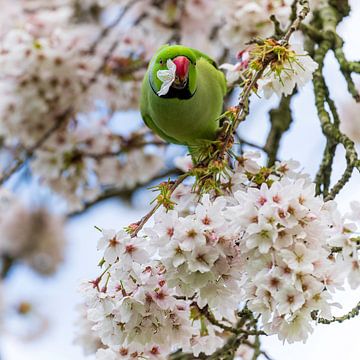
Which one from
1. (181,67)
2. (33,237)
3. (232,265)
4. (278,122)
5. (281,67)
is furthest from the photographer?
(33,237)

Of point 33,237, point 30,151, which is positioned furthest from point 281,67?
point 33,237

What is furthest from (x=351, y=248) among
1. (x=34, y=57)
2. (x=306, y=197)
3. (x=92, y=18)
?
(x=92, y=18)

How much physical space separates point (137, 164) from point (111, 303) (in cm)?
142

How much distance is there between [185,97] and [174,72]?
207 mm

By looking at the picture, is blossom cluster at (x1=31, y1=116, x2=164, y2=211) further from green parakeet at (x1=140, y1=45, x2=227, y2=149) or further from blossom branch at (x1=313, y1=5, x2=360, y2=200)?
blossom branch at (x1=313, y1=5, x2=360, y2=200)

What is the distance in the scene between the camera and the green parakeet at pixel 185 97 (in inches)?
53.4

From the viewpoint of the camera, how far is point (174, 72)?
123cm

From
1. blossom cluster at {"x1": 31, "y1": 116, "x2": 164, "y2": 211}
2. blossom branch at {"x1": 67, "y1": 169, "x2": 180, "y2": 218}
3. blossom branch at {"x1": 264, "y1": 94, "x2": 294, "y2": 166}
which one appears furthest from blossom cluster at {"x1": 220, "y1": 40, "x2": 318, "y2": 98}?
blossom branch at {"x1": 67, "y1": 169, "x2": 180, "y2": 218}

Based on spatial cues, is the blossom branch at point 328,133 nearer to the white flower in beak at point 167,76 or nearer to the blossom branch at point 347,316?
the blossom branch at point 347,316

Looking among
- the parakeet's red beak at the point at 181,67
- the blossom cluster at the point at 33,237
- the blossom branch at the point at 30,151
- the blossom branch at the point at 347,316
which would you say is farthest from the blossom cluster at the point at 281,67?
the blossom cluster at the point at 33,237

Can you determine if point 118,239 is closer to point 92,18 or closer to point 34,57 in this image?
point 34,57

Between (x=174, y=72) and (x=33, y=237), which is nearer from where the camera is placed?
(x=174, y=72)

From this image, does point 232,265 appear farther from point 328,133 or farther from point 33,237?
point 33,237

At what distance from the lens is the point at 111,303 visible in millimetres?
1122
